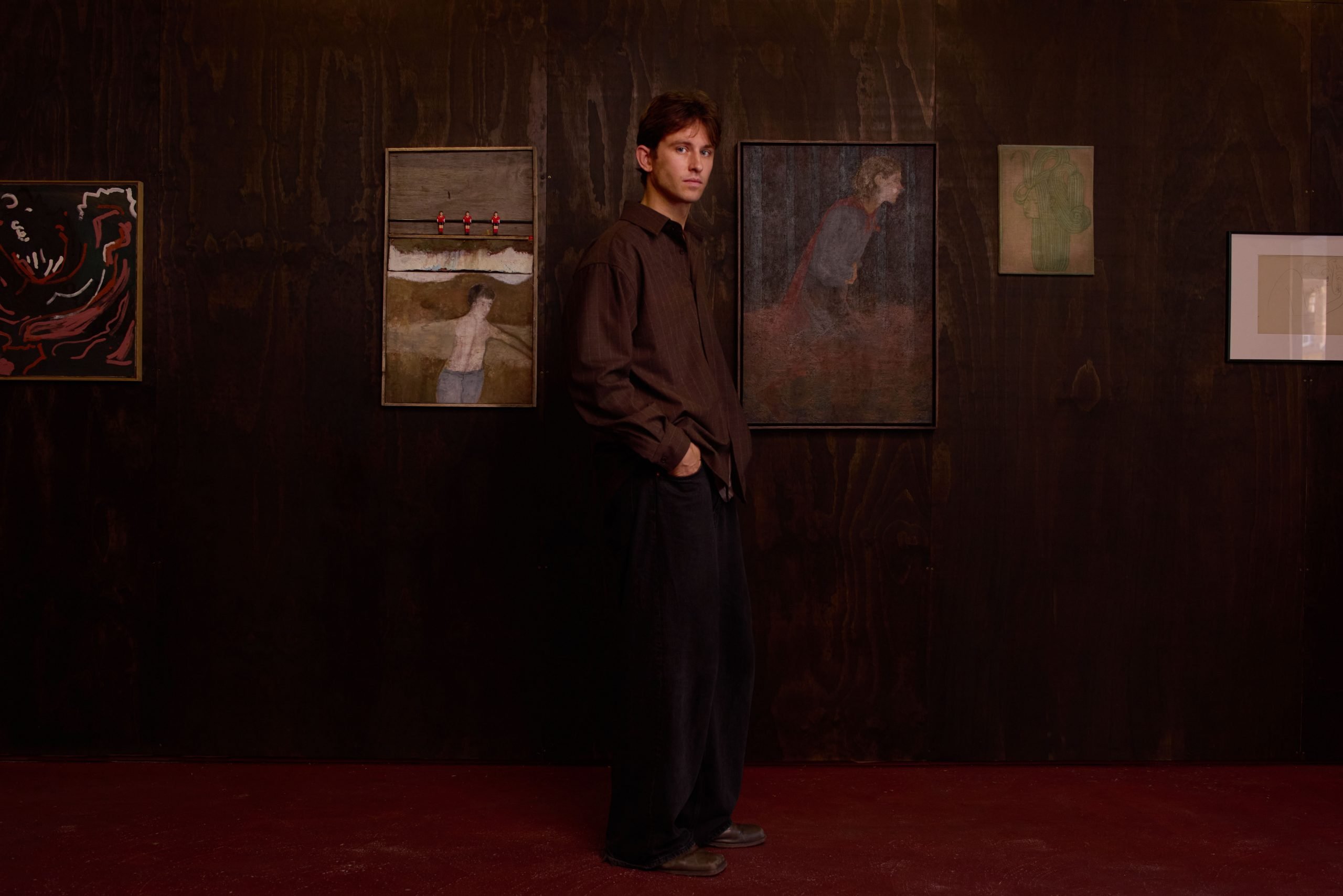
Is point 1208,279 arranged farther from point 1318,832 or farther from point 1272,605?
point 1318,832

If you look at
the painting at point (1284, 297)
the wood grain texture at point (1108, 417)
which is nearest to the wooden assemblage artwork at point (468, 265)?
the wood grain texture at point (1108, 417)

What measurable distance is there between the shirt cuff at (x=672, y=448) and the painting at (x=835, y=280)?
2.65 feet

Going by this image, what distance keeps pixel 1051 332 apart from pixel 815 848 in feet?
5.52

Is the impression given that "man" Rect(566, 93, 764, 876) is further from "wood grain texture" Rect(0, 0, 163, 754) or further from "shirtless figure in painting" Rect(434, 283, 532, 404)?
"wood grain texture" Rect(0, 0, 163, 754)

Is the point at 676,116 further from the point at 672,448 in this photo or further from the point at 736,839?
the point at 736,839

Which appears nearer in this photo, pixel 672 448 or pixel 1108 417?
pixel 672 448

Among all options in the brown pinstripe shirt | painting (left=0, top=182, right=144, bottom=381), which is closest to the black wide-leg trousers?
the brown pinstripe shirt

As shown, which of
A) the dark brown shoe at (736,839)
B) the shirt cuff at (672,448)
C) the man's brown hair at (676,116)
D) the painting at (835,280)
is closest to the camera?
the shirt cuff at (672,448)

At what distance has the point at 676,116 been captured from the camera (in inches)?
86.9

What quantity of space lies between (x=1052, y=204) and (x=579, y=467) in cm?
165

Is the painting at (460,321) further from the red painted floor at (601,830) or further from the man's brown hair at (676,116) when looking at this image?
the red painted floor at (601,830)

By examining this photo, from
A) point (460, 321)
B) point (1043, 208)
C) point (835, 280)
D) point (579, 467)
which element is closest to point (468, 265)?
point (460, 321)

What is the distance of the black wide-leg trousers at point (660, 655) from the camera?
7.10ft

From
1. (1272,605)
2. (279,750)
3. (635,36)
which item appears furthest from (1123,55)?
(279,750)
